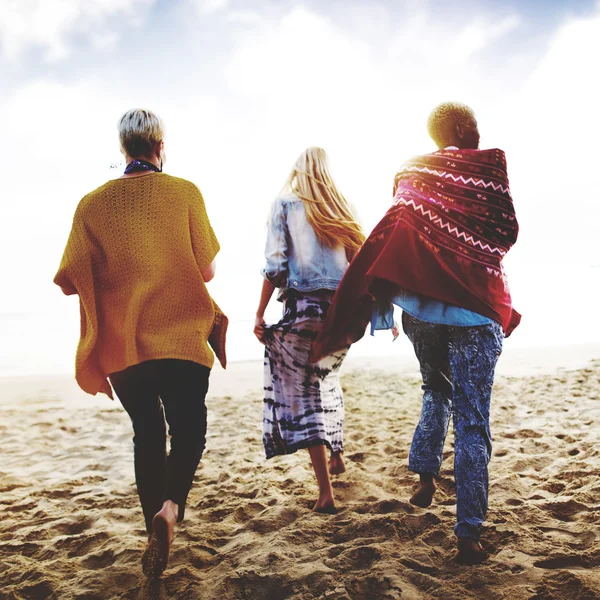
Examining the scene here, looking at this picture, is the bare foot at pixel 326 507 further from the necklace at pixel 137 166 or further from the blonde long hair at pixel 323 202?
the necklace at pixel 137 166

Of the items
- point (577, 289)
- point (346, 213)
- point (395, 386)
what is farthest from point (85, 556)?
point (577, 289)

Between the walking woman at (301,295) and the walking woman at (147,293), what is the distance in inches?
28.8

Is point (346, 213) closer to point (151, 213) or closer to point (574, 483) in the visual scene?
point (151, 213)

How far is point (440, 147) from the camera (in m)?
2.43

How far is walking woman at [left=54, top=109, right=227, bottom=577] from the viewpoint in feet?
7.28

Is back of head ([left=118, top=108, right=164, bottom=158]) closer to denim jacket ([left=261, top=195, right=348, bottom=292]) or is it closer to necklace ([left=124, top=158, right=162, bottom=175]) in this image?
necklace ([left=124, top=158, right=162, bottom=175])

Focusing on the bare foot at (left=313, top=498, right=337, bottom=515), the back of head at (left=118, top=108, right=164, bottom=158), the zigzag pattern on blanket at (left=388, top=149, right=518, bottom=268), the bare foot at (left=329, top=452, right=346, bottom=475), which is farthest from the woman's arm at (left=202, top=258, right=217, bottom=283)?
the bare foot at (left=329, top=452, right=346, bottom=475)

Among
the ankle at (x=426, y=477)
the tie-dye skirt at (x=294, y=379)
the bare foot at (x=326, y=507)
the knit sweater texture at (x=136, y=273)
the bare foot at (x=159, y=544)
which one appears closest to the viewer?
the bare foot at (x=159, y=544)

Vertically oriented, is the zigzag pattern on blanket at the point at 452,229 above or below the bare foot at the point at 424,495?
above

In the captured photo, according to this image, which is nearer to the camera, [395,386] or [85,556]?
[85,556]

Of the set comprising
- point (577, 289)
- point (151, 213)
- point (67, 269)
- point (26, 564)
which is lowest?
point (26, 564)

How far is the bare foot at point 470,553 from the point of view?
2154mm

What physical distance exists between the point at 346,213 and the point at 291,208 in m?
0.31

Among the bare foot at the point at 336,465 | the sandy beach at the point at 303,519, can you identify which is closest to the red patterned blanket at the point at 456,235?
the sandy beach at the point at 303,519
